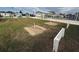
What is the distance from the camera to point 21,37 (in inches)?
89.7

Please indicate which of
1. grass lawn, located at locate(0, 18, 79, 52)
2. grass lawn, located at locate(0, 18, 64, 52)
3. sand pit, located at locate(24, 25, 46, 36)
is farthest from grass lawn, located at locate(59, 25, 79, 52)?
sand pit, located at locate(24, 25, 46, 36)

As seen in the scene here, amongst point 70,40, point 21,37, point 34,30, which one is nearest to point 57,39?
point 70,40

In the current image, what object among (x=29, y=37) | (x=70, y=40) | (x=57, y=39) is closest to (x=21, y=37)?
(x=29, y=37)

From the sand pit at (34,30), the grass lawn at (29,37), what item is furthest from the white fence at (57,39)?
the sand pit at (34,30)

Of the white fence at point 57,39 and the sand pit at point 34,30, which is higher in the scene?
the sand pit at point 34,30

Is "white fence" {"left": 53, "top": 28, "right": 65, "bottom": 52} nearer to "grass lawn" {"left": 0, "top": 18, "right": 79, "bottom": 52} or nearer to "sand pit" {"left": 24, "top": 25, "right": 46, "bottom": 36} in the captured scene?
"grass lawn" {"left": 0, "top": 18, "right": 79, "bottom": 52}

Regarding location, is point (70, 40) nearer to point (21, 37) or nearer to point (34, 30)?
point (34, 30)

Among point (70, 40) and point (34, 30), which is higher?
point (34, 30)

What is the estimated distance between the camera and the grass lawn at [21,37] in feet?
7.45

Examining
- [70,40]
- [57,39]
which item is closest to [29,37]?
[57,39]

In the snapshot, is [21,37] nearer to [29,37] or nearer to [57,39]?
[29,37]

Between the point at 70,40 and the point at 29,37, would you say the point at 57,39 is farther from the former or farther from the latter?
the point at 29,37

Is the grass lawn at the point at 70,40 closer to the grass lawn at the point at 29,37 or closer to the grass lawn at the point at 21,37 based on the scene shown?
the grass lawn at the point at 29,37
